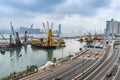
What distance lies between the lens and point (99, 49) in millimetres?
129375

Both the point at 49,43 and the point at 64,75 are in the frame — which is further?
the point at 49,43

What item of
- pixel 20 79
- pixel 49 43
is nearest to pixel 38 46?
pixel 49 43

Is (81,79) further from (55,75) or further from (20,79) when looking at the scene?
(20,79)

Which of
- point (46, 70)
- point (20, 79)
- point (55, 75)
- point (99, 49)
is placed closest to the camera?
point (20, 79)

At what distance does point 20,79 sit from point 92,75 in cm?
2109

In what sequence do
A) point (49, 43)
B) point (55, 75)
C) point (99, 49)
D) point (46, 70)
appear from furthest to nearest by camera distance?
point (49, 43) → point (99, 49) → point (46, 70) → point (55, 75)

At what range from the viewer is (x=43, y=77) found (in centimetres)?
5562

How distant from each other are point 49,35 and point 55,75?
13887 cm

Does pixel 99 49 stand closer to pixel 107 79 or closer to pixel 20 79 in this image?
pixel 107 79

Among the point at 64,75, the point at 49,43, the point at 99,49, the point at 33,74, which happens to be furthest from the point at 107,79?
the point at 49,43

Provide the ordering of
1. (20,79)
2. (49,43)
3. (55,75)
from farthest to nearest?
(49,43)
(55,75)
(20,79)

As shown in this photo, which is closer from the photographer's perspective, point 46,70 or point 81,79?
point 81,79

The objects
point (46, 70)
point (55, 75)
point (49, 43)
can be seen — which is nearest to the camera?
point (55, 75)

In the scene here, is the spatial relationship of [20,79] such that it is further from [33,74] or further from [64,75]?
[64,75]
